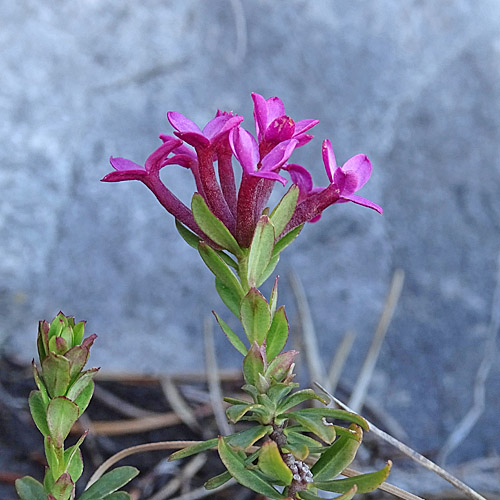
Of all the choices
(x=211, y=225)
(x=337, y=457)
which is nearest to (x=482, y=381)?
(x=337, y=457)

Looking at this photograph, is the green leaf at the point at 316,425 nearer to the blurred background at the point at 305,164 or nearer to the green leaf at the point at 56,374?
the green leaf at the point at 56,374

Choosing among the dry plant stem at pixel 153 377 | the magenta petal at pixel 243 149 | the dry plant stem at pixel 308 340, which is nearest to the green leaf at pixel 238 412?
the magenta petal at pixel 243 149

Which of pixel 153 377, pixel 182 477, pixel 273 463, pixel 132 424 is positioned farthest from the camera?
pixel 153 377

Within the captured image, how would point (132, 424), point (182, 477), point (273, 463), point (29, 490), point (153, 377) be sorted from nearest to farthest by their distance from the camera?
point (273, 463) < point (29, 490) < point (182, 477) < point (132, 424) < point (153, 377)

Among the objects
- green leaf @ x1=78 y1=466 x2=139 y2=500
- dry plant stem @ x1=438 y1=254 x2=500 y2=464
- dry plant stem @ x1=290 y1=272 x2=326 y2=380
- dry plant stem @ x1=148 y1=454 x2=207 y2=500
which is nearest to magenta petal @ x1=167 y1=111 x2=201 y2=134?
green leaf @ x1=78 y1=466 x2=139 y2=500

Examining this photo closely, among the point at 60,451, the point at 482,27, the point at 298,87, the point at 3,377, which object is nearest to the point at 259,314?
the point at 60,451

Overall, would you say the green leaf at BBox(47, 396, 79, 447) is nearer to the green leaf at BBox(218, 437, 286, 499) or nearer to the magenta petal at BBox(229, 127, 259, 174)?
the green leaf at BBox(218, 437, 286, 499)

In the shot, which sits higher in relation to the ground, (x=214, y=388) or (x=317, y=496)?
(x=214, y=388)

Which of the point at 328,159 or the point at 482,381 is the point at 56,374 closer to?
the point at 328,159
